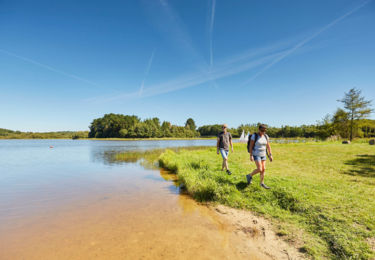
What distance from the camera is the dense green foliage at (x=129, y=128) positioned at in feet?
363

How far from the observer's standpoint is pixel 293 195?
20.4 ft

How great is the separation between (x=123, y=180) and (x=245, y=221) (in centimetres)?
949

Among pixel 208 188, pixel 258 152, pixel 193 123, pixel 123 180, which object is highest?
pixel 193 123

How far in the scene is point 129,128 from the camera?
367 feet

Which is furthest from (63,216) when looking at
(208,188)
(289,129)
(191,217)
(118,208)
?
(289,129)

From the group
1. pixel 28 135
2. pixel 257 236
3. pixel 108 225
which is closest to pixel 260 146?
pixel 257 236

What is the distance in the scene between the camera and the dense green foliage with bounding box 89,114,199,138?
110625 millimetres

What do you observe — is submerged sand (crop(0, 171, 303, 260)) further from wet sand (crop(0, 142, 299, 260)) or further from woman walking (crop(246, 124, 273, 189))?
woman walking (crop(246, 124, 273, 189))

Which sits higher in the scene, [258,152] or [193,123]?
[193,123]

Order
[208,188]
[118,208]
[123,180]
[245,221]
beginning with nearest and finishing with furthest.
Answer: [245,221], [118,208], [208,188], [123,180]

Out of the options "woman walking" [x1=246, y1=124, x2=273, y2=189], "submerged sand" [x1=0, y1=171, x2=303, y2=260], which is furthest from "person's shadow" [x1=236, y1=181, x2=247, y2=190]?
"submerged sand" [x1=0, y1=171, x2=303, y2=260]

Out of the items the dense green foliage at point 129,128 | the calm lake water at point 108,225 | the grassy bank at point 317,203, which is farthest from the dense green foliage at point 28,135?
the grassy bank at point 317,203

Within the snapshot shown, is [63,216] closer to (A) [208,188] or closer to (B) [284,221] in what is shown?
(A) [208,188]

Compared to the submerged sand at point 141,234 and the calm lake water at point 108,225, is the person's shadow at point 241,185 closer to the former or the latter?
the submerged sand at point 141,234
